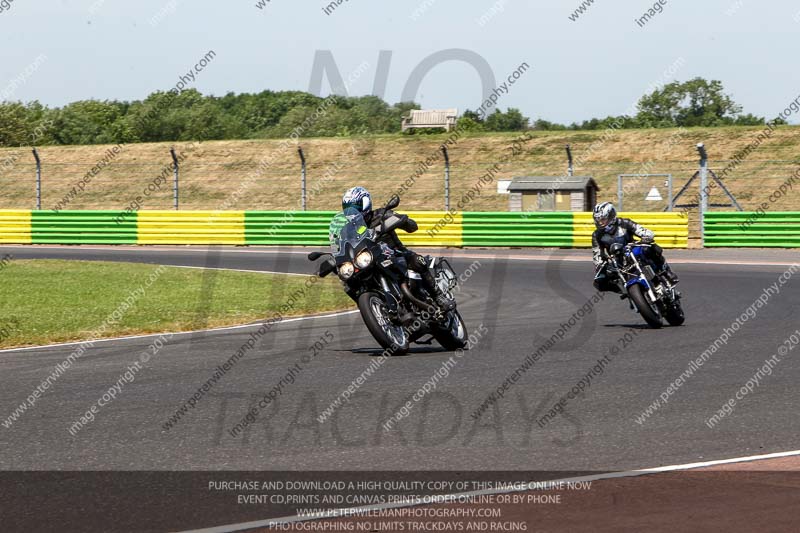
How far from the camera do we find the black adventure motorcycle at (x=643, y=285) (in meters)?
13.3

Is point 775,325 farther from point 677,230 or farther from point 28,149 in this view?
point 28,149

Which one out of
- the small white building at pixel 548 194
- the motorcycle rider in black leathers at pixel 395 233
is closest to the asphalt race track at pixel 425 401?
the motorcycle rider in black leathers at pixel 395 233

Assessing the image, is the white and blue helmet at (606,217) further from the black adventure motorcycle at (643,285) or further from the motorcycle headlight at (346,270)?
the motorcycle headlight at (346,270)

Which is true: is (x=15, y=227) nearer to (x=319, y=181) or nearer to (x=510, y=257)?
(x=510, y=257)

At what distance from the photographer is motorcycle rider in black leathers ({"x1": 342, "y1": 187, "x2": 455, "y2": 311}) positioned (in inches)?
444

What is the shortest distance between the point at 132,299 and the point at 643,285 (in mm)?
7825

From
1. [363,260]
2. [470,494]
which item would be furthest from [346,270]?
[470,494]

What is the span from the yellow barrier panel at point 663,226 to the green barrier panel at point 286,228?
6697mm

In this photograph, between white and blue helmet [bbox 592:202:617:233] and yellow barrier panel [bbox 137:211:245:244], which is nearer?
white and blue helmet [bbox 592:202:617:233]

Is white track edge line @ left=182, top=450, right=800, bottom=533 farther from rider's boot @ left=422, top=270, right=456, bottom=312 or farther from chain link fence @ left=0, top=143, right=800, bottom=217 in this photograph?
chain link fence @ left=0, top=143, right=800, bottom=217

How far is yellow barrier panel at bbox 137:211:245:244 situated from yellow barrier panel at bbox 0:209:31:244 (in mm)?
3343

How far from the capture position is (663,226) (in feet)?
93.4

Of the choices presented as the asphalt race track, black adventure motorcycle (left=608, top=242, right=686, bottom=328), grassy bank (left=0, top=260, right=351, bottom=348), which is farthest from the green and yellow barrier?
black adventure motorcycle (left=608, top=242, right=686, bottom=328)

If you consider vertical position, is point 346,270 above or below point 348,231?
below
